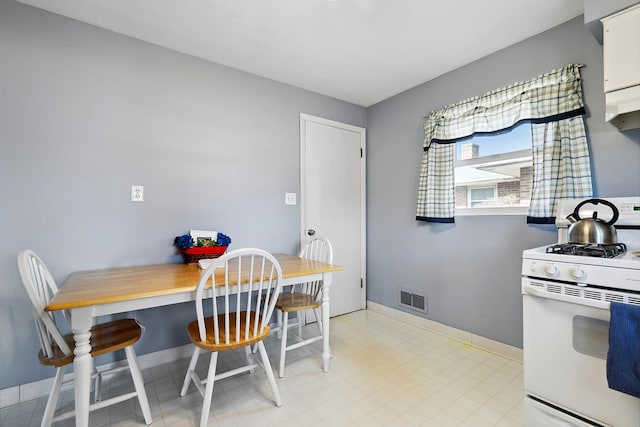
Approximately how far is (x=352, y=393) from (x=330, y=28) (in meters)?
2.39

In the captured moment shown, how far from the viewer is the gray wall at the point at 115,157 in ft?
5.80

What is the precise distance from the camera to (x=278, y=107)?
2.79 meters

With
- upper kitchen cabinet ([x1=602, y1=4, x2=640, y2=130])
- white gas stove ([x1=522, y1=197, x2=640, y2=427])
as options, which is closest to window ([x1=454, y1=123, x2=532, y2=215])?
upper kitchen cabinet ([x1=602, y1=4, x2=640, y2=130])

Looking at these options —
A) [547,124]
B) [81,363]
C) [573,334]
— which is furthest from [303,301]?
[547,124]

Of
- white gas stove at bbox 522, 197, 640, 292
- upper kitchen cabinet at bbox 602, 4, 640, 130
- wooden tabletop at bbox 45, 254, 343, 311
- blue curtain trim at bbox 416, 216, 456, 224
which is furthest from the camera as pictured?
blue curtain trim at bbox 416, 216, 456, 224

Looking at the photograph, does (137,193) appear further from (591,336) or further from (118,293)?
(591,336)

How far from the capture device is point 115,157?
204 centimetres

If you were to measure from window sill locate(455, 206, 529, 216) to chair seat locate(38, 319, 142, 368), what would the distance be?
2.48m

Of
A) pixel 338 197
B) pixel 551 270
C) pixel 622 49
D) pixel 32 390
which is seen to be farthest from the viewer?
pixel 338 197

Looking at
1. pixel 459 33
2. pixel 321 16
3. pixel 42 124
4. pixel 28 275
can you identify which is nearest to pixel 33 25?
pixel 42 124

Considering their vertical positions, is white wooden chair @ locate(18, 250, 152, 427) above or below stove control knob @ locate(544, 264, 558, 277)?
below

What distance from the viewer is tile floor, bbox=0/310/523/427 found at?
158 cm

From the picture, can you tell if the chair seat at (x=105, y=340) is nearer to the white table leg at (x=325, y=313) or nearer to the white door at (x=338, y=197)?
the white table leg at (x=325, y=313)

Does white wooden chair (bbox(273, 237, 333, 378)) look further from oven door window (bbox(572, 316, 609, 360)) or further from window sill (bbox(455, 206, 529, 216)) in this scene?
oven door window (bbox(572, 316, 609, 360))
